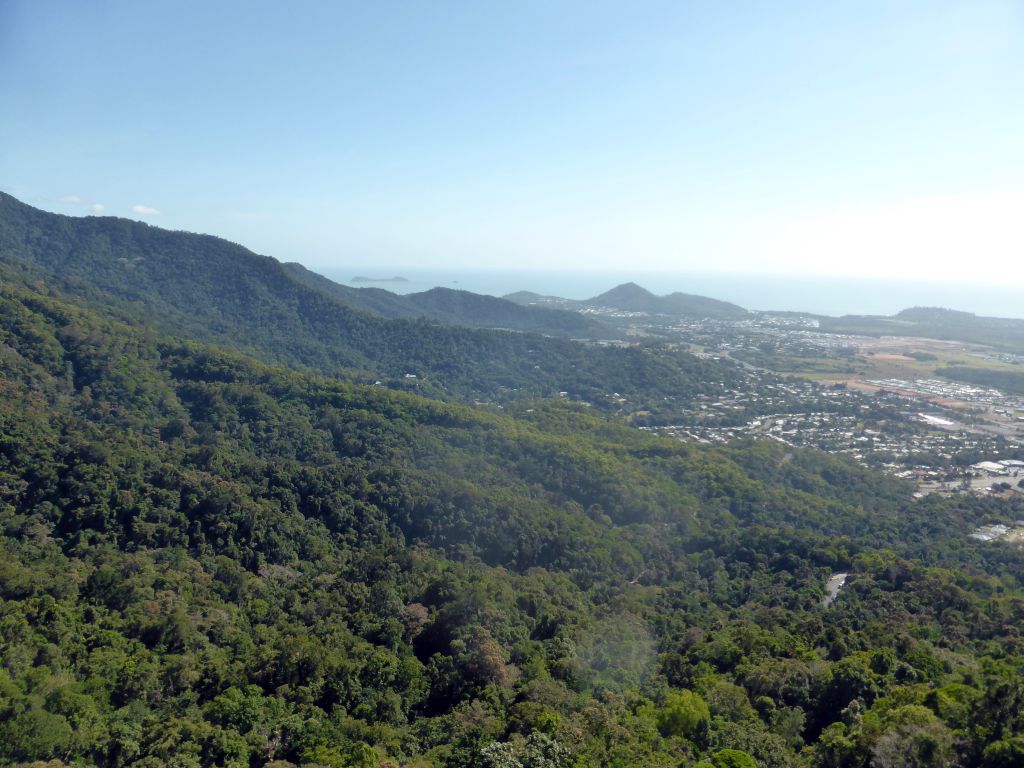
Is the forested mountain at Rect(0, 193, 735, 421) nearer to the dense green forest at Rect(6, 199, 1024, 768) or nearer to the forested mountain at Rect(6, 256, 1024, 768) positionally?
the dense green forest at Rect(6, 199, 1024, 768)

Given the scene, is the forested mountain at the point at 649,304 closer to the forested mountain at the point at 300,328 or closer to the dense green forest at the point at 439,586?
the forested mountain at the point at 300,328

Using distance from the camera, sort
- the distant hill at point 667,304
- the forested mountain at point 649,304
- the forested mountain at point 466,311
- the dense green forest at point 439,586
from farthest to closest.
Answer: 1. the forested mountain at point 649,304
2. the distant hill at point 667,304
3. the forested mountain at point 466,311
4. the dense green forest at point 439,586

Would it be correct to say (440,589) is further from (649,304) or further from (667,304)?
(649,304)

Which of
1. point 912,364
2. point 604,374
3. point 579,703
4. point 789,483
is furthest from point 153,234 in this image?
point 912,364

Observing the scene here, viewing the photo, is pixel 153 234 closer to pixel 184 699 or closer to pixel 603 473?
pixel 603 473

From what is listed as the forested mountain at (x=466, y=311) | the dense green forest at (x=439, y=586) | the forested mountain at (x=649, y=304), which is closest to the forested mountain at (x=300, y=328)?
the dense green forest at (x=439, y=586)

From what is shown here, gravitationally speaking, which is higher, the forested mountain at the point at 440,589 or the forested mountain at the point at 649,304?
the forested mountain at the point at 649,304

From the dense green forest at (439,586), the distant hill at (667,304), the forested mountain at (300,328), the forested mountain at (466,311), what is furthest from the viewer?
the distant hill at (667,304)
